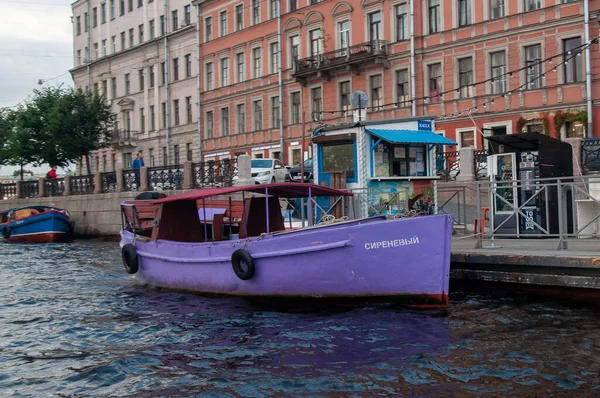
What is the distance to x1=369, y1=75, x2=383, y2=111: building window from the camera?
36969 millimetres

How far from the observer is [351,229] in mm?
10477

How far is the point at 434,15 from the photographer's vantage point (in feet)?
114

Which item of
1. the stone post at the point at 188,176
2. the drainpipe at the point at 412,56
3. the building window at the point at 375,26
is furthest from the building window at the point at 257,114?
the stone post at the point at 188,176

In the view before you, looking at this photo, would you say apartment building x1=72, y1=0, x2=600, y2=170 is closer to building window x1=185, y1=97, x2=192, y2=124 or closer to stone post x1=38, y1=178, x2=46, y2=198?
building window x1=185, y1=97, x2=192, y2=124

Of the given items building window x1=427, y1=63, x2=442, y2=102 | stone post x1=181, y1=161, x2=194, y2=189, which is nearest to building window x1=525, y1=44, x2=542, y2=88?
building window x1=427, y1=63, x2=442, y2=102

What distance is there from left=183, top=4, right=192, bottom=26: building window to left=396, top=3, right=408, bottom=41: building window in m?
19.7

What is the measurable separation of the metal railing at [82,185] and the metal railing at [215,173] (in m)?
7.79

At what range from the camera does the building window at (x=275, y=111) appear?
142 feet

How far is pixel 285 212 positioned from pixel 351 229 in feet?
22.3

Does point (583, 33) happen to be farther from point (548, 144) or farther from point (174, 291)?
point (174, 291)

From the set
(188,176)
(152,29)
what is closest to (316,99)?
(188,176)

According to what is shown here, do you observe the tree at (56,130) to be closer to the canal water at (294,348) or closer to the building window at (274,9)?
the building window at (274,9)

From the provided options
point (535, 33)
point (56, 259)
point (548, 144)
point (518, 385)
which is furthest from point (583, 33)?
point (518, 385)

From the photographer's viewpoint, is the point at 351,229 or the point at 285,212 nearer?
the point at 351,229
